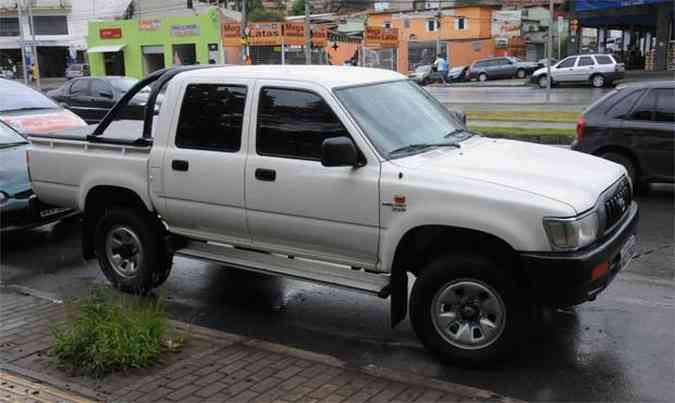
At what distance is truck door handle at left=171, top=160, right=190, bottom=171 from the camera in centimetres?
568

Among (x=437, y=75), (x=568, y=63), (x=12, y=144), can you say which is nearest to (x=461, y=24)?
(x=437, y=75)

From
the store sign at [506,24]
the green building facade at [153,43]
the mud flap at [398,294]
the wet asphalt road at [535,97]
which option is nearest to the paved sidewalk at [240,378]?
the mud flap at [398,294]

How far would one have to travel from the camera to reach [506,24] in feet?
216

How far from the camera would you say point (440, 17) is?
63281mm

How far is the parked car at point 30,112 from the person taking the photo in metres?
10.2

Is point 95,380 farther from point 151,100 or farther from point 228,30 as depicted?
point 228,30

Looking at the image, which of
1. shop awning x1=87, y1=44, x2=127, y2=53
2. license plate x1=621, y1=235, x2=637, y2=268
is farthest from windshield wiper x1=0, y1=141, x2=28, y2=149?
shop awning x1=87, y1=44, x2=127, y2=53

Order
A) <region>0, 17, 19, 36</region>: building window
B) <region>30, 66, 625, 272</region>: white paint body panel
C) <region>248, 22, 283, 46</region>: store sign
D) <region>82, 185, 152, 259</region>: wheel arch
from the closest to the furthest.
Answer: <region>30, 66, 625, 272</region>: white paint body panel → <region>82, 185, 152, 259</region>: wheel arch → <region>248, 22, 283, 46</region>: store sign → <region>0, 17, 19, 36</region>: building window

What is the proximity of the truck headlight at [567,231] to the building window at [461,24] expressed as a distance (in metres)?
63.3

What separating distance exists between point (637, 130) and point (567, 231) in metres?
6.17

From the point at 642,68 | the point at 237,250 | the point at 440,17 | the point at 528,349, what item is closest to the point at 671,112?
the point at 528,349

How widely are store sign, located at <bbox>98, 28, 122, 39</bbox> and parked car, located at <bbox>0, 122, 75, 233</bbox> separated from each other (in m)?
47.4

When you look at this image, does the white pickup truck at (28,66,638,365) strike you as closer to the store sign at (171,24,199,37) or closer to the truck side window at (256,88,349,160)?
the truck side window at (256,88,349,160)

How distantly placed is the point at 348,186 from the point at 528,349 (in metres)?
1.70
